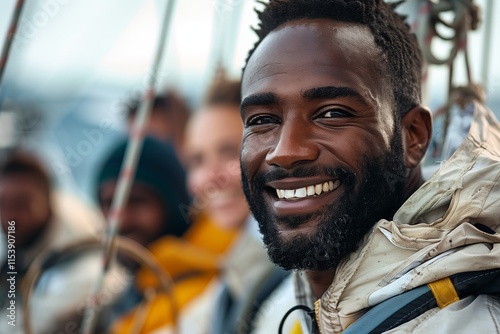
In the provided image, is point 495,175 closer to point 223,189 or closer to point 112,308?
point 223,189

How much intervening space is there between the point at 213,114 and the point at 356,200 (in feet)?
7.83

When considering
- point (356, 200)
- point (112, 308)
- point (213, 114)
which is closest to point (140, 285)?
point (112, 308)

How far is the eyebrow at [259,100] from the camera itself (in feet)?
4.10

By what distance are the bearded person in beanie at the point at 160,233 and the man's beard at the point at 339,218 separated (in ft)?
6.82

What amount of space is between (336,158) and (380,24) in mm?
270

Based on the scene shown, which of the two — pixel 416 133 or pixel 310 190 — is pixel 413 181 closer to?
pixel 416 133

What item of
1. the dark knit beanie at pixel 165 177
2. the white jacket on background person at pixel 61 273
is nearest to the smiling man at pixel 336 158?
the white jacket on background person at pixel 61 273

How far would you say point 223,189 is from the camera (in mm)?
3338

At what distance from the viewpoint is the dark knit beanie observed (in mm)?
3619

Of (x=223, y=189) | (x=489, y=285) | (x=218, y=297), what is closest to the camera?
(x=489, y=285)

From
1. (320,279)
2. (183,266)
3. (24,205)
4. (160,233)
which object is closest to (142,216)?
(160,233)

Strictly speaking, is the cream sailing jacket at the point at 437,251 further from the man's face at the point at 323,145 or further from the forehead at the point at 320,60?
the forehead at the point at 320,60

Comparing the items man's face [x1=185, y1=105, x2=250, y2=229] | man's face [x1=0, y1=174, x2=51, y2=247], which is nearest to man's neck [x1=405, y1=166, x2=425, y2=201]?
man's face [x1=185, y1=105, x2=250, y2=229]

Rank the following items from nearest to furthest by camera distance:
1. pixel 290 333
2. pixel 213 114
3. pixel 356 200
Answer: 1. pixel 356 200
2. pixel 290 333
3. pixel 213 114
